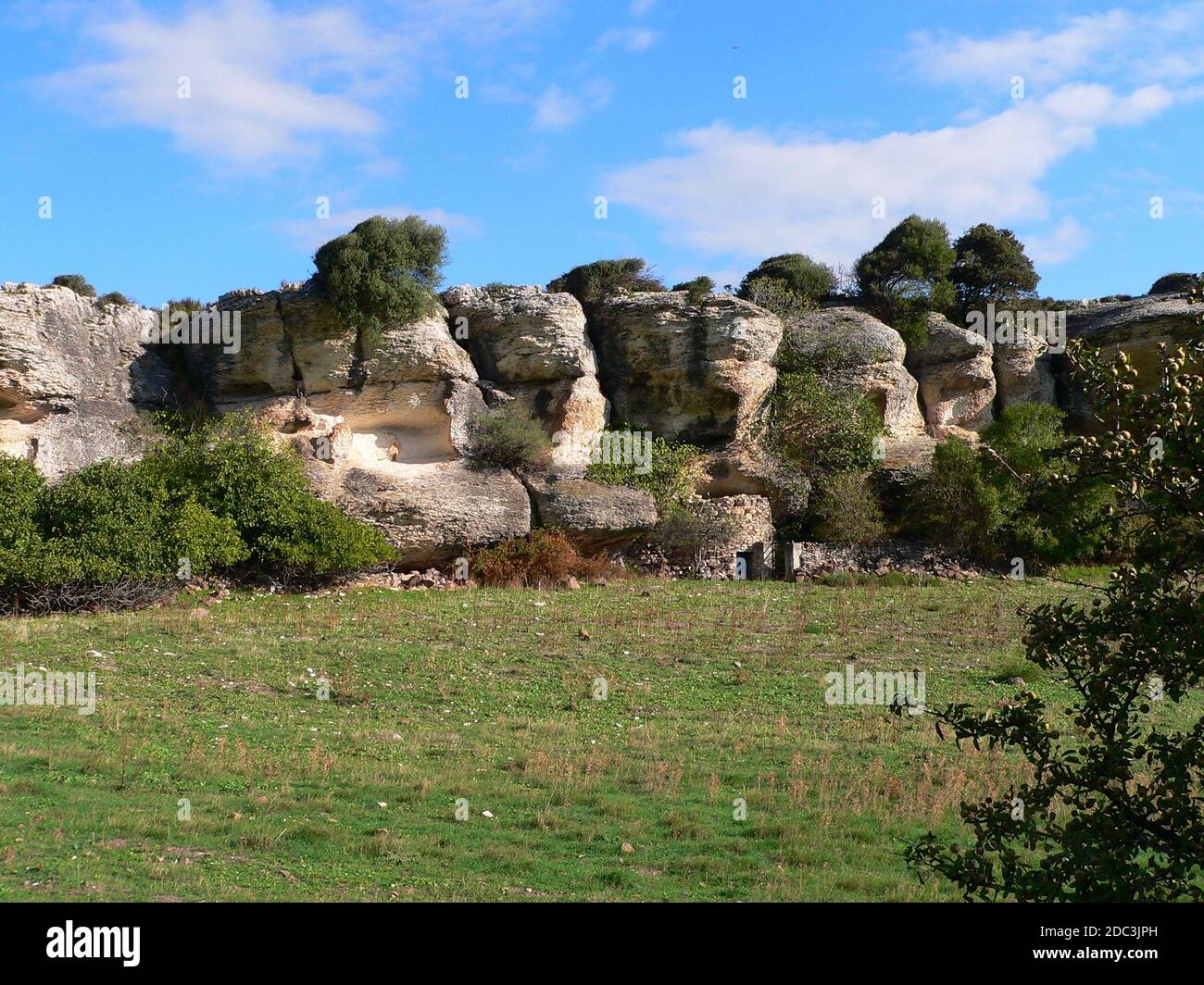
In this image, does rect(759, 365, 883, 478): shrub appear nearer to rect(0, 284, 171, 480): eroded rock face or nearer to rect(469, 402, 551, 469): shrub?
rect(469, 402, 551, 469): shrub

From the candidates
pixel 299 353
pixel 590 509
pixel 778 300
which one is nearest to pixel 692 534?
pixel 590 509

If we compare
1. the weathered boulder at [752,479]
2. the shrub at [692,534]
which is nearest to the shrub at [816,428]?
Answer: the weathered boulder at [752,479]

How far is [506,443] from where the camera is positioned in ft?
92.8

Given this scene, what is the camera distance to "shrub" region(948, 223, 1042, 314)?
3756 centimetres

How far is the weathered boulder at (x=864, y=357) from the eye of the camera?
108ft

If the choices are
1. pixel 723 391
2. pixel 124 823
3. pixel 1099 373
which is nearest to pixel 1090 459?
pixel 1099 373

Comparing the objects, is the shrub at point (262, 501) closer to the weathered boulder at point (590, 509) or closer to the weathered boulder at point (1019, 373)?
the weathered boulder at point (590, 509)

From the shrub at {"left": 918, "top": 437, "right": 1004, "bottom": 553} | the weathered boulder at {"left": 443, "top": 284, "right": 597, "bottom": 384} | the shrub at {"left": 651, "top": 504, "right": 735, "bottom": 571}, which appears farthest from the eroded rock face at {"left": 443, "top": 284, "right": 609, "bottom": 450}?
the shrub at {"left": 918, "top": 437, "right": 1004, "bottom": 553}

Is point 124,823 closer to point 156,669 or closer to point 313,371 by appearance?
point 156,669

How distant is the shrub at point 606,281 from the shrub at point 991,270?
37.6 ft

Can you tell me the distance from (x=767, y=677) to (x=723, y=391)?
47.5ft

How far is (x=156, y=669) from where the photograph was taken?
16297 millimetres

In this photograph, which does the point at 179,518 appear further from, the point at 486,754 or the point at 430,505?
the point at 486,754

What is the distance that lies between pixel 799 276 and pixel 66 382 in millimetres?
21887
